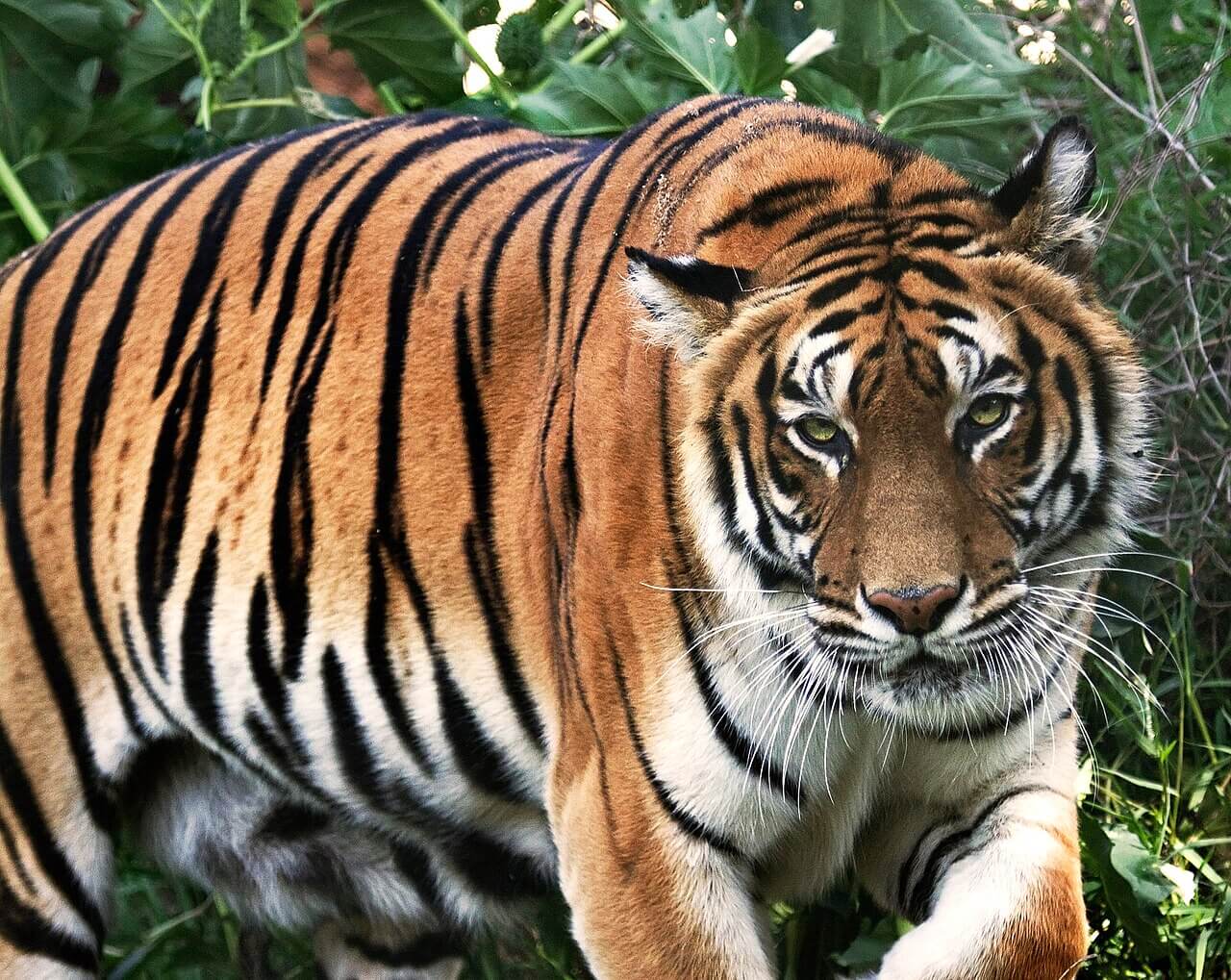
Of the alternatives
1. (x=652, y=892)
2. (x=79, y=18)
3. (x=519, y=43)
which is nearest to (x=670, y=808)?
(x=652, y=892)

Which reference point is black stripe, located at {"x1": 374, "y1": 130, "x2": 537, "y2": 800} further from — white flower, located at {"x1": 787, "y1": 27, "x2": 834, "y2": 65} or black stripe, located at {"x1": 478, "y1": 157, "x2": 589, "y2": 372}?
white flower, located at {"x1": 787, "y1": 27, "x2": 834, "y2": 65}

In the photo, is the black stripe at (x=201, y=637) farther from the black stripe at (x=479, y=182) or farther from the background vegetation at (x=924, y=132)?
the background vegetation at (x=924, y=132)

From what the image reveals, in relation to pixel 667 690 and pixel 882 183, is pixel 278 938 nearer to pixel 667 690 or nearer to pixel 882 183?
pixel 667 690

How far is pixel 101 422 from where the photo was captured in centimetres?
336

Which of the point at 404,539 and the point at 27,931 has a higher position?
the point at 404,539

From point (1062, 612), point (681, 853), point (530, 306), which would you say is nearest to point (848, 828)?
point (681, 853)

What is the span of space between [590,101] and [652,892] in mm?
1980

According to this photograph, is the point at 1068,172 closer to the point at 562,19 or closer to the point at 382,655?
the point at 382,655

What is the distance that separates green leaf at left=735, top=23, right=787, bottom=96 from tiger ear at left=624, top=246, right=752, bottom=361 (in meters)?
1.22

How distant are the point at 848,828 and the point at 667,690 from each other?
0.39 metres

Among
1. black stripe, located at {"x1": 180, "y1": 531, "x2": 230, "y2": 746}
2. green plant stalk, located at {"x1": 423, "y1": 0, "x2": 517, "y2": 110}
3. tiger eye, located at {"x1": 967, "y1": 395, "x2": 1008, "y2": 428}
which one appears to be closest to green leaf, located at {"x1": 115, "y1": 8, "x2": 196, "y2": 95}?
green plant stalk, located at {"x1": 423, "y1": 0, "x2": 517, "y2": 110}

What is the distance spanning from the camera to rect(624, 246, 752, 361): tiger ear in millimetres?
2457

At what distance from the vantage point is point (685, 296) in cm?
249

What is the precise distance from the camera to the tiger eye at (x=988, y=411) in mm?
2313
